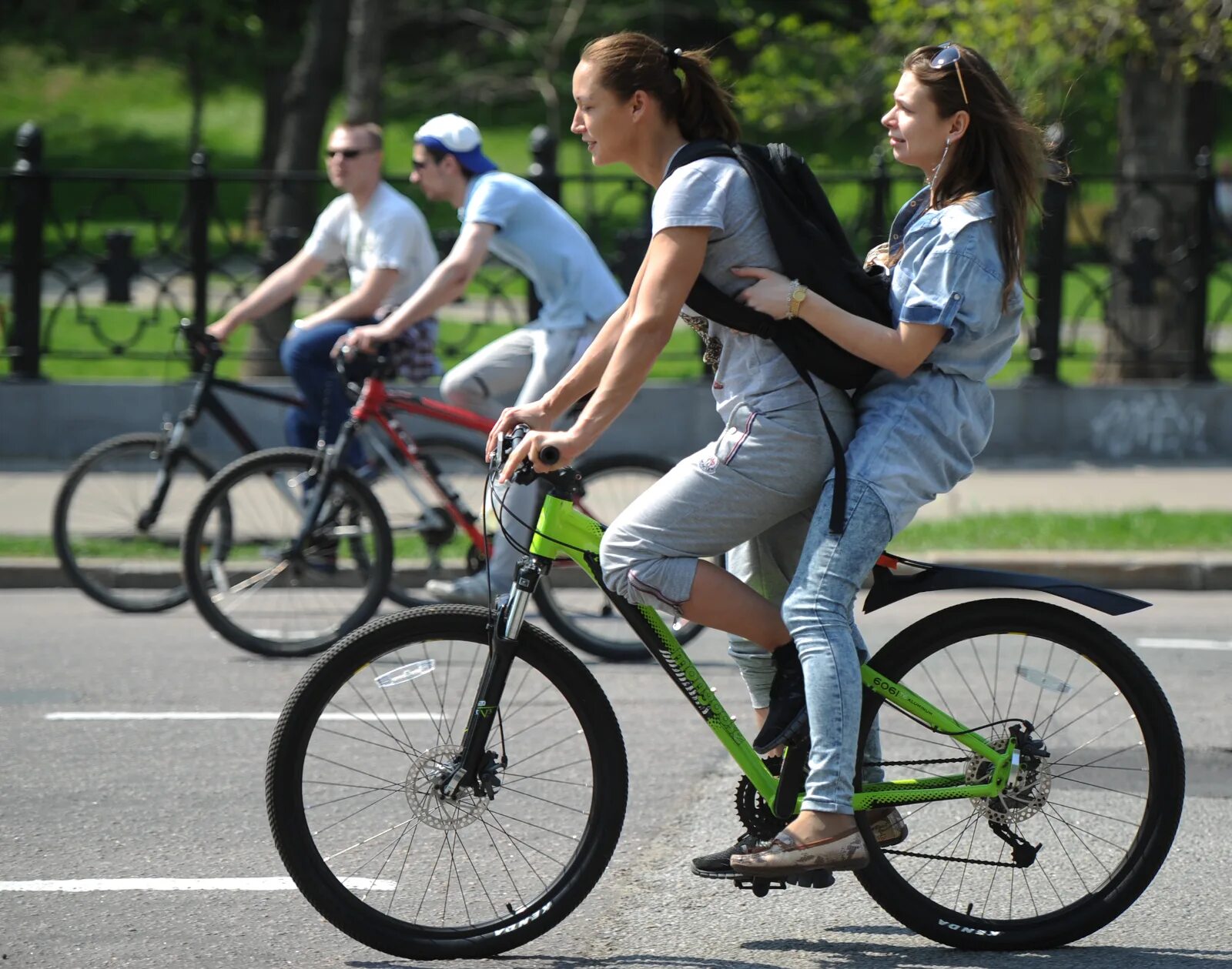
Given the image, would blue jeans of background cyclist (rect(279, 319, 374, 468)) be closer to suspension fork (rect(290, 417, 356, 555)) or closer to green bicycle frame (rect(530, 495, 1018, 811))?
suspension fork (rect(290, 417, 356, 555))

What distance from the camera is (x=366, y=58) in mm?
16625

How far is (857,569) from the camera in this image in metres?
3.63

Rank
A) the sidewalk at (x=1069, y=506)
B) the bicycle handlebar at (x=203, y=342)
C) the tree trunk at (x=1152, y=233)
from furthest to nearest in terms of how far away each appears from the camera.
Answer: the tree trunk at (x=1152, y=233)
the sidewalk at (x=1069, y=506)
the bicycle handlebar at (x=203, y=342)

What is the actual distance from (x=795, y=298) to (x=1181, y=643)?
174 inches

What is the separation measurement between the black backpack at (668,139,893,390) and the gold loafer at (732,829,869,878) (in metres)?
0.92

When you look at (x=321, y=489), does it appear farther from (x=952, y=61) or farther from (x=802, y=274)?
(x=952, y=61)

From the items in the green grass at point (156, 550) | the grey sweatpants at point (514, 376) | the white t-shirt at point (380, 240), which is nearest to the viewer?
the grey sweatpants at point (514, 376)

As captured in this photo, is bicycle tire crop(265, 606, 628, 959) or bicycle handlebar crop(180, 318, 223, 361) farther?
bicycle handlebar crop(180, 318, 223, 361)

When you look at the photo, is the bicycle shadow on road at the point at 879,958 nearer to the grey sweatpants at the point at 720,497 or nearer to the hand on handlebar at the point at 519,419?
the grey sweatpants at the point at 720,497

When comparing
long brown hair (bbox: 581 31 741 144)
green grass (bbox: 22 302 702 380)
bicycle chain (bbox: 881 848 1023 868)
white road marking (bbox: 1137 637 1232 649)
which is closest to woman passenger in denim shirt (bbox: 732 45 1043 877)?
bicycle chain (bbox: 881 848 1023 868)

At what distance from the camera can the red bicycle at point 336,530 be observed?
6934 mm

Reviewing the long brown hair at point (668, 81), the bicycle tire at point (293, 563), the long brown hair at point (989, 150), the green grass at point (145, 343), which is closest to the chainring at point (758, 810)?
the long brown hair at point (989, 150)

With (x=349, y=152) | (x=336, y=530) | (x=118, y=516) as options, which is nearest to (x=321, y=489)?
(x=336, y=530)

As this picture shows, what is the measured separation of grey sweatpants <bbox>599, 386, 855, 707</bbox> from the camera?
3.66 metres
